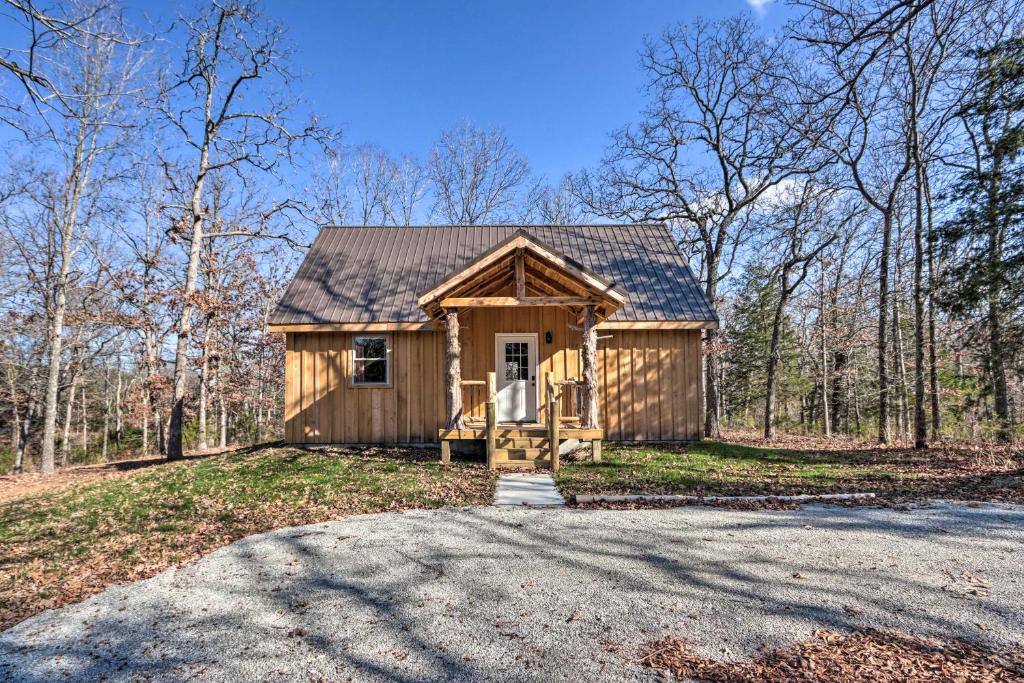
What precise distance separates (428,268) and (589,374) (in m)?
5.89

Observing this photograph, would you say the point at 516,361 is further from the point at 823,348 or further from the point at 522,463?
the point at 823,348

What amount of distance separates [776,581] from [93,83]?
17908mm

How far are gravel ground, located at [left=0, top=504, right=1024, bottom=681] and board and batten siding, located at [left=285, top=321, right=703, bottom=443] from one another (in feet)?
19.2

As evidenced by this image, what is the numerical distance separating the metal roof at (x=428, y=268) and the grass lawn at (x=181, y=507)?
3.59 meters

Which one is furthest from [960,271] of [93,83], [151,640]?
[93,83]

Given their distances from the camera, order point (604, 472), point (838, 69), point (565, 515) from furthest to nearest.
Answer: point (604, 472), point (565, 515), point (838, 69)

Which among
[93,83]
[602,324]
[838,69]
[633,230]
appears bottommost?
[602,324]

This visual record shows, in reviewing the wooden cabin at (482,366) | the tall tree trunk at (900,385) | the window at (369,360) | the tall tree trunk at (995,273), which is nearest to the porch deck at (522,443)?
the wooden cabin at (482,366)

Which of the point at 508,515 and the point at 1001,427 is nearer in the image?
the point at 508,515

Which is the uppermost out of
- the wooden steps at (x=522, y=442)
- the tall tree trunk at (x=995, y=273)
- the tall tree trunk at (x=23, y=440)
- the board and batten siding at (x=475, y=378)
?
the tall tree trunk at (x=995, y=273)

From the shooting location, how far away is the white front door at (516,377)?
11.9 metres

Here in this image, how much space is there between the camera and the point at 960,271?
349 inches

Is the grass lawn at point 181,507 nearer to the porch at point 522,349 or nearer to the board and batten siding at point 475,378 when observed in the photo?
the porch at point 522,349

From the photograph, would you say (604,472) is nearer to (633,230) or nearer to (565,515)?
(565,515)
